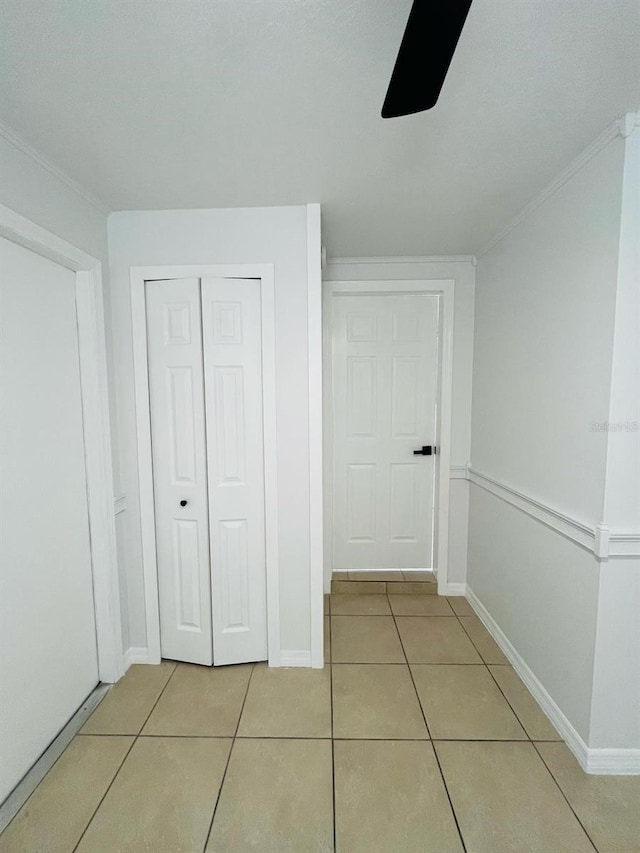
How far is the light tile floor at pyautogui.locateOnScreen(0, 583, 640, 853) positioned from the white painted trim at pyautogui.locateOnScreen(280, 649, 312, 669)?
5 centimetres

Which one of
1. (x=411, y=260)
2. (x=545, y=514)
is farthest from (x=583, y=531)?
(x=411, y=260)

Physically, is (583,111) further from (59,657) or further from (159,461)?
(59,657)

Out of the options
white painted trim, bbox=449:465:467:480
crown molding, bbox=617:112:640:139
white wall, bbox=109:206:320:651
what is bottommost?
white painted trim, bbox=449:465:467:480

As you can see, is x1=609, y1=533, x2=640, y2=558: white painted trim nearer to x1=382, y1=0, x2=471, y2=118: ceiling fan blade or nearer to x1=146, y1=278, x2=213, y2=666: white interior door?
x1=382, y1=0, x2=471, y2=118: ceiling fan blade

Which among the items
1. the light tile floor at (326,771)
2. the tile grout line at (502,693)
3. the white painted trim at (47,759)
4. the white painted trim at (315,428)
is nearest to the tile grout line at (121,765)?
the light tile floor at (326,771)

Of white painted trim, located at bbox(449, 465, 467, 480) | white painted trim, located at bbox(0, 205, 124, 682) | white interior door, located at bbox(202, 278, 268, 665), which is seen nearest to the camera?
white painted trim, located at bbox(0, 205, 124, 682)

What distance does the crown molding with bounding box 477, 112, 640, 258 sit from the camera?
1.26 m

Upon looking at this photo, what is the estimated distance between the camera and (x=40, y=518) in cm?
153

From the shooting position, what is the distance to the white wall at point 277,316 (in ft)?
6.07

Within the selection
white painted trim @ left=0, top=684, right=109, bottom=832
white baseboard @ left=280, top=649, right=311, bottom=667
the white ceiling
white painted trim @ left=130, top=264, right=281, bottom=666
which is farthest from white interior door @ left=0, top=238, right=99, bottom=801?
white baseboard @ left=280, top=649, right=311, bottom=667

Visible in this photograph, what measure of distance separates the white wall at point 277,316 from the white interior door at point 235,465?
118mm

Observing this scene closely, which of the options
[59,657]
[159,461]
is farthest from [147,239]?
[59,657]

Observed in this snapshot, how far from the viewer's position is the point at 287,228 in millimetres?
1841

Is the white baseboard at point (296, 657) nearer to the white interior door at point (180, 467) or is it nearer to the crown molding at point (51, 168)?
the white interior door at point (180, 467)
